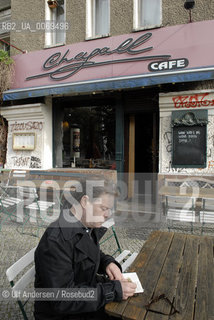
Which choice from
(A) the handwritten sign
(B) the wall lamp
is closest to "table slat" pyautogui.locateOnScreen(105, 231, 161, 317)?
(A) the handwritten sign

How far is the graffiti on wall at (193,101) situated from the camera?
18.9 feet

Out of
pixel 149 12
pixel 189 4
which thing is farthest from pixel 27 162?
pixel 189 4

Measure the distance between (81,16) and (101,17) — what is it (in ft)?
1.91

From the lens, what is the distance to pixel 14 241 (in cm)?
441

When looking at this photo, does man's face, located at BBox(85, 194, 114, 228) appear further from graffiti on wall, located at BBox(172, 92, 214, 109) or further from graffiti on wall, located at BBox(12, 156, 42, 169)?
graffiti on wall, located at BBox(12, 156, 42, 169)

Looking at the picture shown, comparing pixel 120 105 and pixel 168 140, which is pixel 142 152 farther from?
pixel 120 105

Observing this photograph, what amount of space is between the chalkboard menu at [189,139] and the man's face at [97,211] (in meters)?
4.61

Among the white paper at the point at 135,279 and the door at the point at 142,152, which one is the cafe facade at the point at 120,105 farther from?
the white paper at the point at 135,279

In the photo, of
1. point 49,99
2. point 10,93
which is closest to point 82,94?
point 49,99

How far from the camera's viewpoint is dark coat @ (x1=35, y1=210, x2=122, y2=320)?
148 cm

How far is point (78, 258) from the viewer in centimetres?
162

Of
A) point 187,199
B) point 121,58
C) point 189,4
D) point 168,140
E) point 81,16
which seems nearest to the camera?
point 187,199

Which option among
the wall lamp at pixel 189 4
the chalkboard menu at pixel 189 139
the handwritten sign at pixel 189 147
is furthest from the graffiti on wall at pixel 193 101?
the wall lamp at pixel 189 4

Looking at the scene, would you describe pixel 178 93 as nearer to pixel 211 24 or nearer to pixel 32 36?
pixel 211 24
